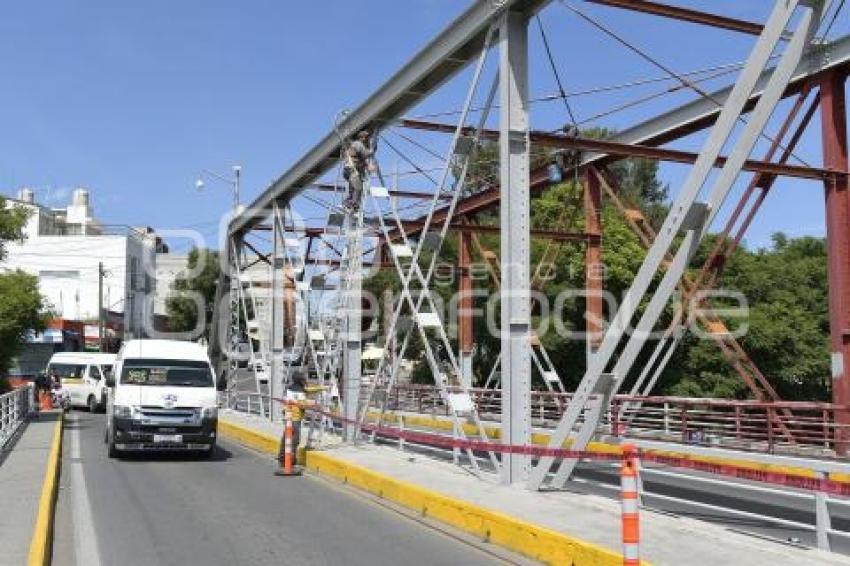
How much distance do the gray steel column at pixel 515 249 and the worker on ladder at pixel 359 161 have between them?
647 cm

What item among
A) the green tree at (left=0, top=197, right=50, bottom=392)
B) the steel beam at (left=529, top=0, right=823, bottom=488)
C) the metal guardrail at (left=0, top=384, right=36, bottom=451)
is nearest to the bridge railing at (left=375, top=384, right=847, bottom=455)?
the steel beam at (left=529, top=0, right=823, bottom=488)

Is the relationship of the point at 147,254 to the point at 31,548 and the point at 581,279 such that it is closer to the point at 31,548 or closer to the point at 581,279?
the point at 581,279

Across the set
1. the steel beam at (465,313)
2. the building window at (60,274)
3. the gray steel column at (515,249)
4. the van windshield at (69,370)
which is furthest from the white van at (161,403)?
the building window at (60,274)

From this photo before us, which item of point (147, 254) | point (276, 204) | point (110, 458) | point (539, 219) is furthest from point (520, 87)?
point (147, 254)

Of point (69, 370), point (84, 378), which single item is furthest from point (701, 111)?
point (69, 370)

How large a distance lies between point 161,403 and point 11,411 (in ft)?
18.2

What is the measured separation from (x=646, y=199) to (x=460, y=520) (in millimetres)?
57243

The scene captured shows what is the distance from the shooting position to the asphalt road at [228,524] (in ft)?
29.0

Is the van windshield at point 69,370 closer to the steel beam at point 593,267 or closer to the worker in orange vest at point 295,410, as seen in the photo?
the worker in orange vest at point 295,410

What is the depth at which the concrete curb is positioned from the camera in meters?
8.08

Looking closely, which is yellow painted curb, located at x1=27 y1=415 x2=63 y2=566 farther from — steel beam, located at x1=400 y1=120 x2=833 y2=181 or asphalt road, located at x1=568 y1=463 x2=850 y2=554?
steel beam, located at x1=400 y1=120 x2=833 y2=181

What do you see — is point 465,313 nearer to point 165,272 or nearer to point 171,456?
point 171,456

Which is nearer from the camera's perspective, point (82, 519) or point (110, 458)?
point (82, 519)

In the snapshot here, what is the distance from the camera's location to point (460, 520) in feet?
34.2
